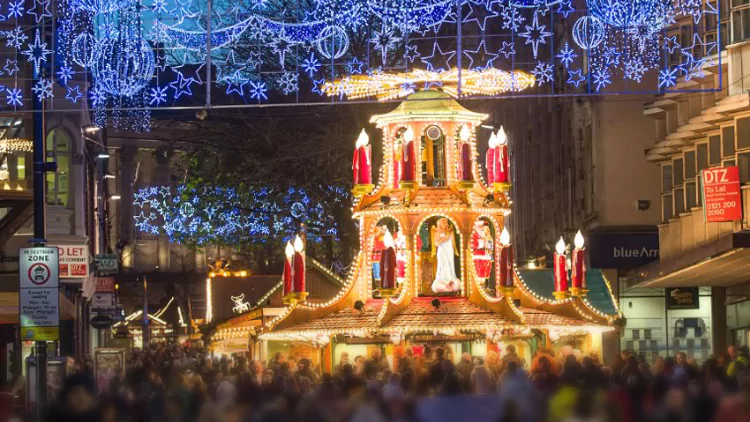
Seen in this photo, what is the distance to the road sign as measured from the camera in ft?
74.4

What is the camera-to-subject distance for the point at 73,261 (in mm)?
37719

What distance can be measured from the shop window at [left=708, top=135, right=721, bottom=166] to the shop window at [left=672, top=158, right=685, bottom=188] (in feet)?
11.2

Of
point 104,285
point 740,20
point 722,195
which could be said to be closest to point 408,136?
point 722,195

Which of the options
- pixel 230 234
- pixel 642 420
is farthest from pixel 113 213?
pixel 642 420

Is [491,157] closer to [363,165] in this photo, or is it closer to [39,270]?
[363,165]

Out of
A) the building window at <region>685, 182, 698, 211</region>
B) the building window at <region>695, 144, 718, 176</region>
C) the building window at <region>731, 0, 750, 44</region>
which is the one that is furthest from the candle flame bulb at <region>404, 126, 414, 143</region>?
the building window at <region>685, 182, 698, 211</region>

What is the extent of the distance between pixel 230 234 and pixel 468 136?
18209mm

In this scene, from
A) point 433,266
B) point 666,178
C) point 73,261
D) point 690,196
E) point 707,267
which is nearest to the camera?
point 433,266

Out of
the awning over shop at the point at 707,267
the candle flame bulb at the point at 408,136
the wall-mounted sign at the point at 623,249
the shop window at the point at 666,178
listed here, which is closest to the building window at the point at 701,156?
the awning over shop at the point at 707,267

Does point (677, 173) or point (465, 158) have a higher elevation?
point (677, 173)

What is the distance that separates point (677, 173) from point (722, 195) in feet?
20.7

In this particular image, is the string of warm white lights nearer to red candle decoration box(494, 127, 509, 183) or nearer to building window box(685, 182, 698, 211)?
red candle decoration box(494, 127, 509, 183)

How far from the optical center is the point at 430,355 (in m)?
28.1

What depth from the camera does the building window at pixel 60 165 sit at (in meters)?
42.0
